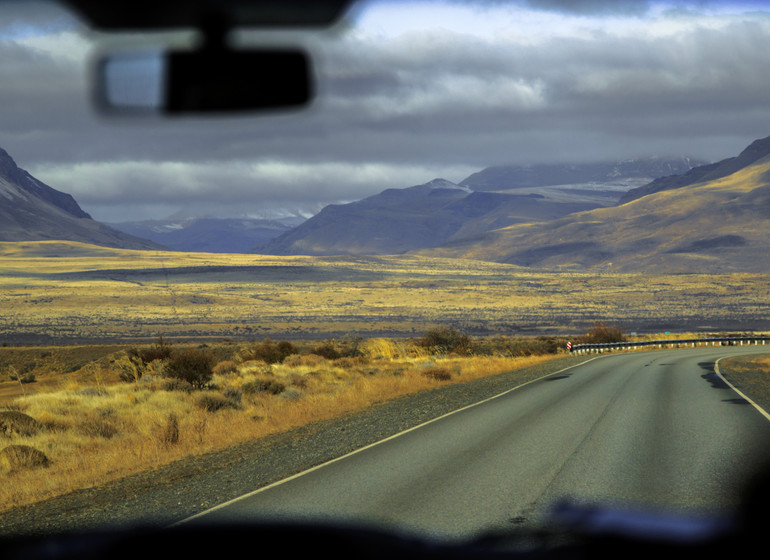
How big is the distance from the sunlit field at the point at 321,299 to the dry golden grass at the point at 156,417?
55404 millimetres

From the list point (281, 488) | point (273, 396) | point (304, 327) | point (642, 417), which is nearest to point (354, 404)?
point (273, 396)

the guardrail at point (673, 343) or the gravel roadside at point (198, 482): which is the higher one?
the gravel roadside at point (198, 482)

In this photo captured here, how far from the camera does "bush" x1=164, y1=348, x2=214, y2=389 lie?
90.6 feet

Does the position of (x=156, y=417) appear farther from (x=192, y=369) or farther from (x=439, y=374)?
(x=439, y=374)

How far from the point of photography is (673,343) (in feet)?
215

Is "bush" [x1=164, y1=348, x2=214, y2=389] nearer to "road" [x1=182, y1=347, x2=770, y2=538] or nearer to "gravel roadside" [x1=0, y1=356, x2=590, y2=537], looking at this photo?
"gravel roadside" [x1=0, y1=356, x2=590, y2=537]

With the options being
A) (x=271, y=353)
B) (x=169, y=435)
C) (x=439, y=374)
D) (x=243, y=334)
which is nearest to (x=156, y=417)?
(x=169, y=435)

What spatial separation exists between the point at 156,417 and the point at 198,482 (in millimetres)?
9045

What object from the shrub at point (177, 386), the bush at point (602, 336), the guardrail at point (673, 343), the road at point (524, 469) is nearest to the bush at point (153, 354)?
the shrub at point (177, 386)

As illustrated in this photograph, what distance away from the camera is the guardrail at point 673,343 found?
55156 millimetres

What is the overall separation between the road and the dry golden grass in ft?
13.0

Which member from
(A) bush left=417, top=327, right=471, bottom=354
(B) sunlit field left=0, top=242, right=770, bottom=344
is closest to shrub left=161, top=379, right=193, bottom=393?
(A) bush left=417, top=327, right=471, bottom=354

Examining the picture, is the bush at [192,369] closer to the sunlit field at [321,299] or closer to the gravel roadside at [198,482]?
the gravel roadside at [198,482]

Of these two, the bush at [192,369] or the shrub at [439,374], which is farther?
the shrub at [439,374]
